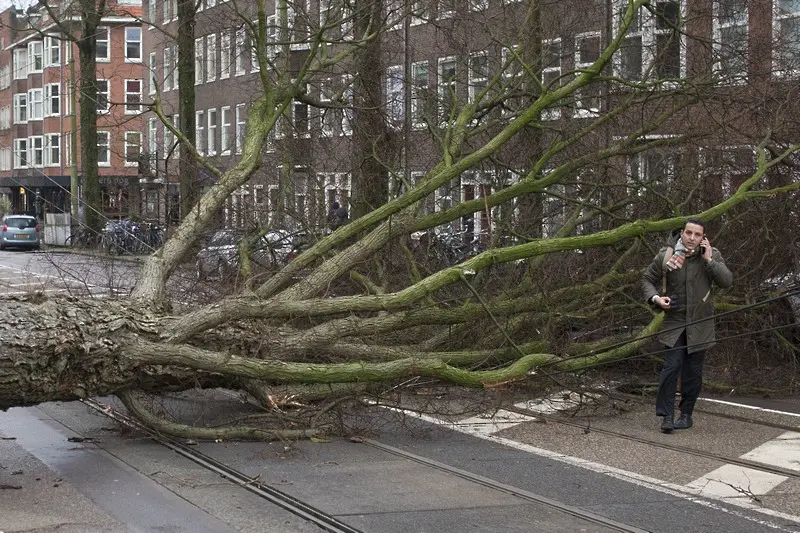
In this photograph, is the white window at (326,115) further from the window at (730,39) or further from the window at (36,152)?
the window at (36,152)

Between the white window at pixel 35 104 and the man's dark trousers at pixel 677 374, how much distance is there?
74042mm

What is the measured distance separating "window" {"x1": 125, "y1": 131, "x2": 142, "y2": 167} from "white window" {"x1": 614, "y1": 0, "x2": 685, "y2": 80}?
7.89 m

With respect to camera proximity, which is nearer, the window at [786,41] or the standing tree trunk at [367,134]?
the window at [786,41]

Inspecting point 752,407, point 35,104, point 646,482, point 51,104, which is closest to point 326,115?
point 752,407

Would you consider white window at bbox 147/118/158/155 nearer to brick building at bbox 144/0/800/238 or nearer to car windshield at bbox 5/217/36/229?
brick building at bbox 144/0/800/238

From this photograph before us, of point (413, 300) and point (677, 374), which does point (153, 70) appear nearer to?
point (413, 300)

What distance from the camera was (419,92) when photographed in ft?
56.6

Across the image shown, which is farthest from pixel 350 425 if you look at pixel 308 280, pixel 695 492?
pixel 695 492

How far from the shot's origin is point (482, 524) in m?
6.88

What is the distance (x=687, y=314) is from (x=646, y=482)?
2.26 meters

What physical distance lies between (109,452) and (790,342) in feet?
24.7

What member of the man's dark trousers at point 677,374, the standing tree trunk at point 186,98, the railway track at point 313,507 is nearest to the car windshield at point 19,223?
the standing tree trunk at point 186,98

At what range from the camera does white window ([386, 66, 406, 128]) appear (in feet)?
59.6

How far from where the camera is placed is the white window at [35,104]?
7865 centimetres
